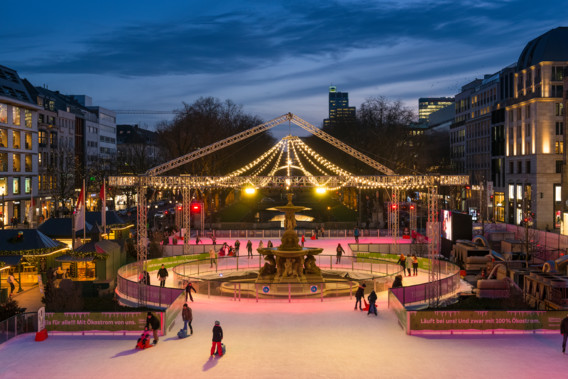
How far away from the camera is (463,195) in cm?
10169

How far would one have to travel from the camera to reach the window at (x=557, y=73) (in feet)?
237

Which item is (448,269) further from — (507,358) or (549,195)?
(549,195)

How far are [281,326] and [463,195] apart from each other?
273ft

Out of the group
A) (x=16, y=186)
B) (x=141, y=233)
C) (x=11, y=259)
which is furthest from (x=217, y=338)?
(x=16, y=186)

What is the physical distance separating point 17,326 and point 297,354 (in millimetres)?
10536

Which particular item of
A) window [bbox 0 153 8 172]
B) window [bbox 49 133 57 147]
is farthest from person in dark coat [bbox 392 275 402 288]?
window [bbox 49 133 57 147]

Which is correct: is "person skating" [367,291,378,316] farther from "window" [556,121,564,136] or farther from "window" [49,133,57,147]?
"window" [49,133,57,147]

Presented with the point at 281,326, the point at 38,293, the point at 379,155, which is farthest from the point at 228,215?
the point at 281,326

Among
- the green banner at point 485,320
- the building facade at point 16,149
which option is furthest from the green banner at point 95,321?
the building facade at point 16,149

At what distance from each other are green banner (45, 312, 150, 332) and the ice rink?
1.26 feet

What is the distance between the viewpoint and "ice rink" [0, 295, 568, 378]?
1830 centimetres

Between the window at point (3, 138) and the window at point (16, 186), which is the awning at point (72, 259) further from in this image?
the window at point (16, 186)

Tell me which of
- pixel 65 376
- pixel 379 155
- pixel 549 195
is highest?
pixel 379 155

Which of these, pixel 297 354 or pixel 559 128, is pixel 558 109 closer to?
pixel 559 128
